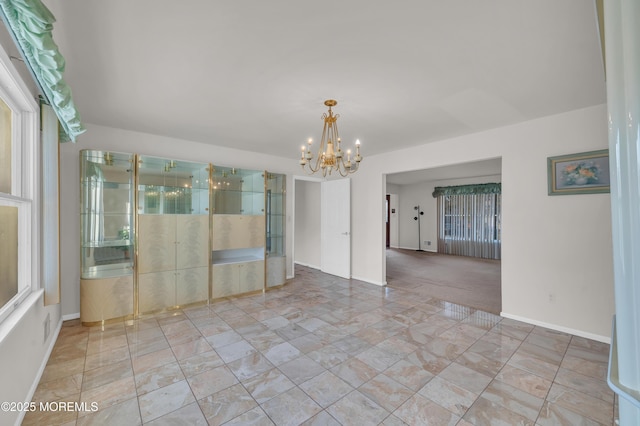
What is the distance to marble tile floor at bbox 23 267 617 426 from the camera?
185 centimetres

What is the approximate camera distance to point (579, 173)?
2998 millimetres

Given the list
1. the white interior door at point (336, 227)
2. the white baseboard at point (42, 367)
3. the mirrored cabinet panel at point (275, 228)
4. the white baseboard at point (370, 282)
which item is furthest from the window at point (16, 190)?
the white baseboard at point (370, 282)

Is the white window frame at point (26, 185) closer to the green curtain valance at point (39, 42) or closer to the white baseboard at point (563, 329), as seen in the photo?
the green curtain valance at point (39, 42)

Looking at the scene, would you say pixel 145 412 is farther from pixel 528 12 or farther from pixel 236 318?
pixel 528 12

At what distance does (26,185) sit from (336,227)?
14.7ft

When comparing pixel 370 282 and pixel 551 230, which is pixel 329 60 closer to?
pixel 551 230

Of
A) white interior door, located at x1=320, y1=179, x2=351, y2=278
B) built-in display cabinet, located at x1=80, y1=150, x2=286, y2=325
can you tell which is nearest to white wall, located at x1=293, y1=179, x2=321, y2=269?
white interior door, located at x1=320, y1=179, x2=351, y2=278

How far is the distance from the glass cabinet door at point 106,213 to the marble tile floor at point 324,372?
0.75 metres

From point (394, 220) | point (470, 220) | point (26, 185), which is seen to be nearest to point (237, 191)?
point (26, 185)

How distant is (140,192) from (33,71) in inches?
83.7

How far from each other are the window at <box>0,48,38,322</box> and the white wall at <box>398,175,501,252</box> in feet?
31.9

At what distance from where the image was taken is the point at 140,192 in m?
3.61

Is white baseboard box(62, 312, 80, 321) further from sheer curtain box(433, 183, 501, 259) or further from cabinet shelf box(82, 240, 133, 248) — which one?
sheer curtain box(433, 183, 501, 259)

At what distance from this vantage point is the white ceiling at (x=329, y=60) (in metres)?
1.60
